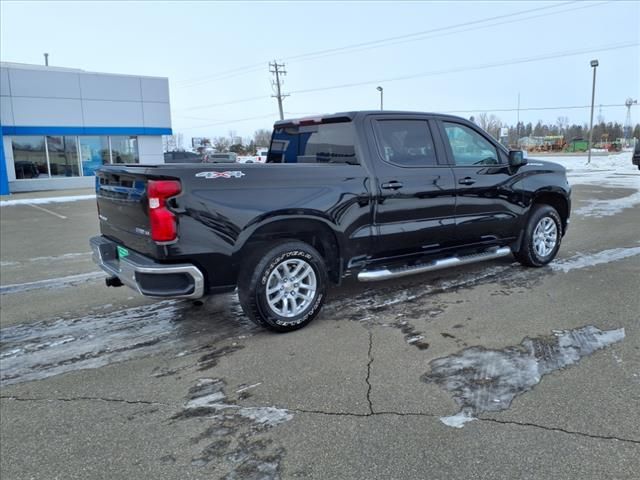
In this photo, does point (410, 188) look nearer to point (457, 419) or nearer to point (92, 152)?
point (457, 419)

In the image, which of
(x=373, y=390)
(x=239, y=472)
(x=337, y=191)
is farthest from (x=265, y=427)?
(x=337, y=191)

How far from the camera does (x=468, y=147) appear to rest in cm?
581

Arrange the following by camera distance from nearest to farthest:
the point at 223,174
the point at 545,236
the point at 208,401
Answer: the point at 208,401, the point at 223,174, the point at 545,236

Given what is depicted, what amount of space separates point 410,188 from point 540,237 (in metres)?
2.43

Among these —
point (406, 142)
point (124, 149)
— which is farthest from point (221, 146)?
point (406, 142)

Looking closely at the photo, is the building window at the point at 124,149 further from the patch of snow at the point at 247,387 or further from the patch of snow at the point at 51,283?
the patch of snow at the point at 247,387

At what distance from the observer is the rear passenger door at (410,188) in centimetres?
502

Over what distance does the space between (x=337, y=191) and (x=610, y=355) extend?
2.56 m

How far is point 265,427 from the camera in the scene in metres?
3.06

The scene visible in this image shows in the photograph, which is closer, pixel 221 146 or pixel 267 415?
pixel 267 415

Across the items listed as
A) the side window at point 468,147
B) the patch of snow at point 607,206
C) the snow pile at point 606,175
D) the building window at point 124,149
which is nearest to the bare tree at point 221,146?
the building window at point 124,149

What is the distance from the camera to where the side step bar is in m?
4.98

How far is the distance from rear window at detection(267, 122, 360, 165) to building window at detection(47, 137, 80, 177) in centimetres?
2112

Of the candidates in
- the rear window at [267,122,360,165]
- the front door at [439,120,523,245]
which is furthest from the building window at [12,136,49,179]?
the front door at [439,120,523,245]
